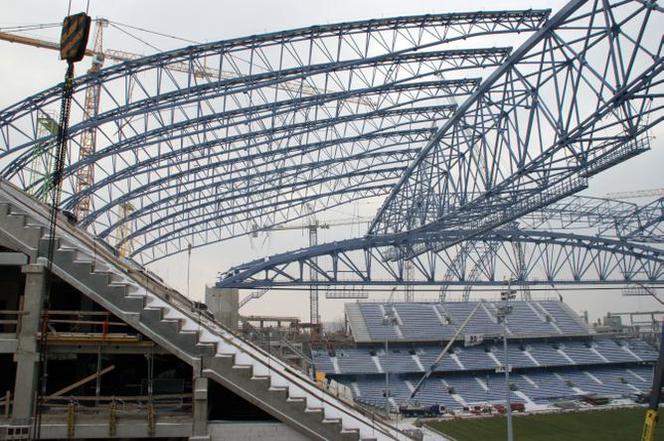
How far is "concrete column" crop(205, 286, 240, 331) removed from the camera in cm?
3831

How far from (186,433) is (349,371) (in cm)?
3877

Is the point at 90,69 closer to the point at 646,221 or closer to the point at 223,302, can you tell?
the point at 223,302

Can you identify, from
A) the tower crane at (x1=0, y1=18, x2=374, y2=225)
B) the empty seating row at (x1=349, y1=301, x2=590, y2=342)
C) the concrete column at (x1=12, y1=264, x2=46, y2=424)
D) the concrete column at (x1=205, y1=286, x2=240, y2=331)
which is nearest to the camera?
the concrete column at (x1=12, y1=264, x2=46, y2=424)

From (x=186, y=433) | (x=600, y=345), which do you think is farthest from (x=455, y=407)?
(x=186, y=433)

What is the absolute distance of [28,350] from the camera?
1277cm

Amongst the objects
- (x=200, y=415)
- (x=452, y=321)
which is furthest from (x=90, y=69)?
(x=452, y=321)

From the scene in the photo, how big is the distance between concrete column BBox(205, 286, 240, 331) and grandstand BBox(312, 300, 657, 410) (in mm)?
12838

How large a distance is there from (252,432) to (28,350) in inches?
215

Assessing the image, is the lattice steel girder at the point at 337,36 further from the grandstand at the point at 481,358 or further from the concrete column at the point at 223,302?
the grandstand at the point at 481,358

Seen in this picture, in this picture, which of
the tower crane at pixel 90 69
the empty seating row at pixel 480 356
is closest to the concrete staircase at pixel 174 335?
the tower crane at pixel 90 69

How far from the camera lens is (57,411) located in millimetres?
13047

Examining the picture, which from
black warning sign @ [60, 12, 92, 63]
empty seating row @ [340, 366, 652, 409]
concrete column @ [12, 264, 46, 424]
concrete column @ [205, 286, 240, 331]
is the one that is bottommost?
empty seating row @ [340, 366, 652, 409]

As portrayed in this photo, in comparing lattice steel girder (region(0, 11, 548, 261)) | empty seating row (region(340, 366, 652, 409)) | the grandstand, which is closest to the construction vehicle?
lattice steel girder (region(0, 11, 548, 261))

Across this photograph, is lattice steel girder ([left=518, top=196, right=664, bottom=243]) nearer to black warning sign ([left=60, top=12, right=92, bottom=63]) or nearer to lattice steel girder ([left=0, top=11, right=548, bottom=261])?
lattice steel girder ([left=0, top=11, right=548, bottom=261])
